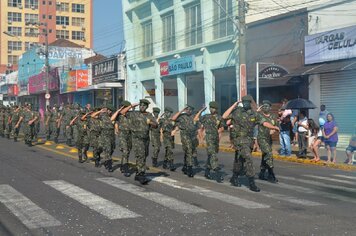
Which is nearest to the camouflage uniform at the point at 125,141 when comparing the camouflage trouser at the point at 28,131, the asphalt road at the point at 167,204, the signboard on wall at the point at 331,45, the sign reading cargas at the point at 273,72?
the asphalt road at the point at 167,204

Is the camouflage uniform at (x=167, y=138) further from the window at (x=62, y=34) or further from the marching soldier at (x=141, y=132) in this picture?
Result: the window at (x=62, y=34)

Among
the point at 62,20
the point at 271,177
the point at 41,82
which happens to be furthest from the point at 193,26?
the point at 62,20

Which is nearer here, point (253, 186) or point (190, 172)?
point (253, 186)

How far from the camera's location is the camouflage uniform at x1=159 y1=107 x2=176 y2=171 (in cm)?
1265

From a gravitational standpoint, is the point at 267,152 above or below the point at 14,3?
below

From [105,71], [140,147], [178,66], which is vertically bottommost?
[140,147]

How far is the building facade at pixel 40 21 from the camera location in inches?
3792

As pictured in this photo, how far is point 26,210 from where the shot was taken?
740cm

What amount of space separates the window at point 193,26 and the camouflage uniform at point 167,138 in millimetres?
14631

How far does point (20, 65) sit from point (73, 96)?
2322cm

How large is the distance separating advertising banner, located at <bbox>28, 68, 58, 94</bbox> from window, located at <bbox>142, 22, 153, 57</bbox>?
1627cm

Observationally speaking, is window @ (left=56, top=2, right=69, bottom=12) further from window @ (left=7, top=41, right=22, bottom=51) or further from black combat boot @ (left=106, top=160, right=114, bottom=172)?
black combat boot @ (left=106, top=160, right=114, bottom=172)

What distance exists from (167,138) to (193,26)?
16.0 meters

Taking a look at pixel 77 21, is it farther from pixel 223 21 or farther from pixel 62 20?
pixel 223 21
